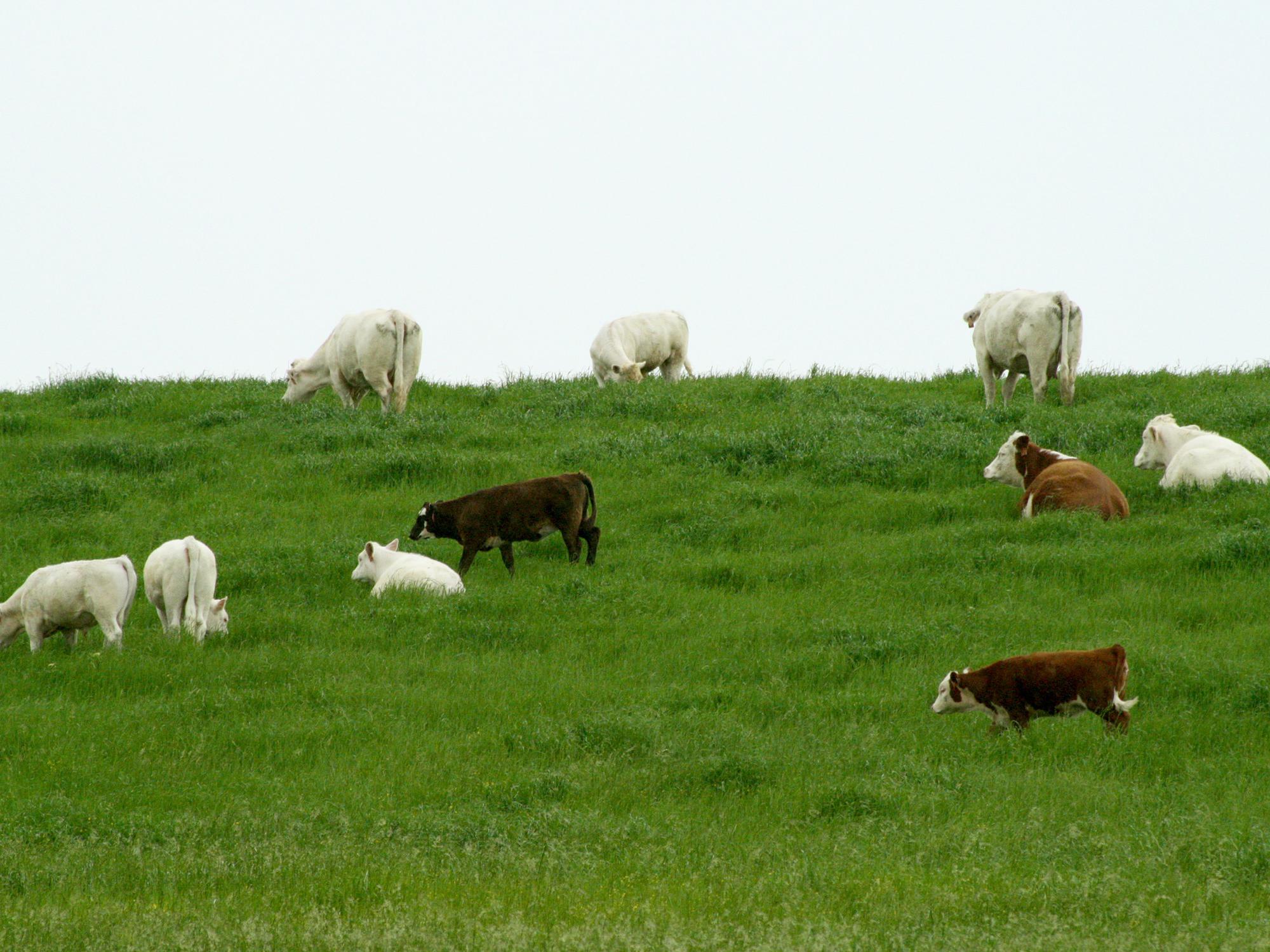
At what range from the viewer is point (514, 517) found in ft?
49.5

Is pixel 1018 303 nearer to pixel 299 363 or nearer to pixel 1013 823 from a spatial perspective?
pixel 299 363

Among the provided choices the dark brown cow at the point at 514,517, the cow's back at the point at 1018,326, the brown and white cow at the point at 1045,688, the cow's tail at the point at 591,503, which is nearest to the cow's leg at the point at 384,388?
the dark brown cow at the point at 514,517

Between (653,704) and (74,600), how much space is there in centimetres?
516

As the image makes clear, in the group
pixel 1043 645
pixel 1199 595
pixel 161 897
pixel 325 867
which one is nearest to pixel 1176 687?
pixel 1043 645

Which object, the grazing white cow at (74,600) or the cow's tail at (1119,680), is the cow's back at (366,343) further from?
the cow's tail at (1119,680)

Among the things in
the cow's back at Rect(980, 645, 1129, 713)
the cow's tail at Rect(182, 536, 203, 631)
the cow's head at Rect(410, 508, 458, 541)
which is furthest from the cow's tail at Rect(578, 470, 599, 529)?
the cow's back at Rect(980, 645, 1129, 713)

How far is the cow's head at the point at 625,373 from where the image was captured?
81.8ft

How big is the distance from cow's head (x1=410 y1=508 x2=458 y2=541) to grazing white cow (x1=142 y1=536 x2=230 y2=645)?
2.89m

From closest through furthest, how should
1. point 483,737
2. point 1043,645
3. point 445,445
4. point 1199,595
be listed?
point 483,737 → point 1043,645 → point 1199,595 → point 445,445

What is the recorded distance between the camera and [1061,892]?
249 inches

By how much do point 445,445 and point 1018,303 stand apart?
8.87 meters

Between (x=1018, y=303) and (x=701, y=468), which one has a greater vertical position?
(x=1018, y=303)

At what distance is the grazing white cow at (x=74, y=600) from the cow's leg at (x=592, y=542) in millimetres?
4780

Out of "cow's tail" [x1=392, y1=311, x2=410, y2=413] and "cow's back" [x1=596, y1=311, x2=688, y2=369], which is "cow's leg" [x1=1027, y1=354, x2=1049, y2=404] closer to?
"cow's back" [x1=596, y1=311, x2=688, y2=369]
